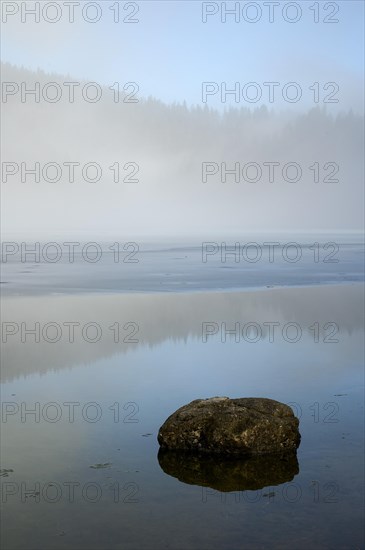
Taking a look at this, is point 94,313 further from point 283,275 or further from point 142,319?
point 283,275

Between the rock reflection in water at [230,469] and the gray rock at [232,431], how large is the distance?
129 millimetres

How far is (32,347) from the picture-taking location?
1980 centimetres

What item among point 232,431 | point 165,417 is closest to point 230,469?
point 232,431

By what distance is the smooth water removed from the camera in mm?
8789

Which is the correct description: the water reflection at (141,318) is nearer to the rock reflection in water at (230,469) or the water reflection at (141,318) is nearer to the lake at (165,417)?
the lake at (165,417)

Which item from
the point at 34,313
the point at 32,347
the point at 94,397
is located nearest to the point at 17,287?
the point at 34,313

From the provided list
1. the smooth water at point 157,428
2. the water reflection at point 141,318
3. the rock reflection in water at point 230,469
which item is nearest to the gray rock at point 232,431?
the rock reflection in water at point 230,469

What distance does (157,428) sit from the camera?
12344mm

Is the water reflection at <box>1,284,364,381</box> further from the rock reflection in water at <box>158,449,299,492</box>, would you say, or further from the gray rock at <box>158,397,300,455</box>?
the rock reflection in water at <box>158,449,299,492</box>

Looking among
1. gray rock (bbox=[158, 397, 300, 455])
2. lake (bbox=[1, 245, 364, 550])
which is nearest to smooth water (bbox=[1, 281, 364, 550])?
lake (bbox=[1, 245, 364, 550])

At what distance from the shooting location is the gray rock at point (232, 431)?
11109 mm

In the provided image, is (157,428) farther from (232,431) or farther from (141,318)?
(141,318)

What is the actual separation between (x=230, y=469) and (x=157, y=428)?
198 centimetres

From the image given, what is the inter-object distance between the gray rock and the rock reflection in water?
0.42 ft
